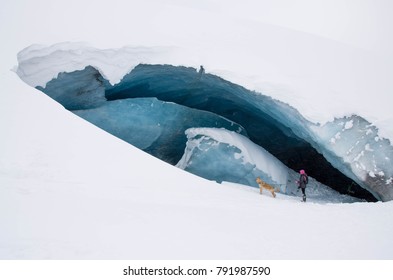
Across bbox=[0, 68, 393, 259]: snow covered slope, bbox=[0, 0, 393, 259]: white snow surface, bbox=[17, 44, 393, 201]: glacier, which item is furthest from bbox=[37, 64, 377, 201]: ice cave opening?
bbox=[0, 68, 393, 259]: snow covered slope

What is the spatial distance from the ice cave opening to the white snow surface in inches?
23.4

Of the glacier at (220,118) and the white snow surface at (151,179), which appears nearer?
the white snow surface at (151,179)

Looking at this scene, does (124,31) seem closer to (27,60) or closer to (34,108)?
(27,60)

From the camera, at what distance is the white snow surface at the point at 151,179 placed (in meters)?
2.22

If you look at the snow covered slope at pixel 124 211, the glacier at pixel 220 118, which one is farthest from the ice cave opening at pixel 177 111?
the snow covered slope at pixel 124 211

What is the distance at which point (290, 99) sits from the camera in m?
4.66

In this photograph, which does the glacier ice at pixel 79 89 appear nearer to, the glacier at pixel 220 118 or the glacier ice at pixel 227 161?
the glacier at pixel 220 118

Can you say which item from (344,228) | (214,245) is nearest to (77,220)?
(214,245)

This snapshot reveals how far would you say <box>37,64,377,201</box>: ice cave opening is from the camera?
18.2 feet

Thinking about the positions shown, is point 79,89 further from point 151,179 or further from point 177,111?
point 151,179

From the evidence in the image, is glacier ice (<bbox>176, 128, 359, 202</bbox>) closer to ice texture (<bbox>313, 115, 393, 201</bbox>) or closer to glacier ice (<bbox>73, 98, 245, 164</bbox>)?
glacier ice (<bbox>73, 98, 245, 164</bbox>)

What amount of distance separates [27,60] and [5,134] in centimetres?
193

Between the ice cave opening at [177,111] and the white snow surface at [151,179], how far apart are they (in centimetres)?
60

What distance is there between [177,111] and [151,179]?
404cm
